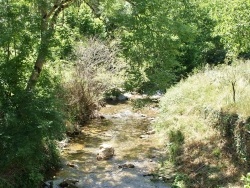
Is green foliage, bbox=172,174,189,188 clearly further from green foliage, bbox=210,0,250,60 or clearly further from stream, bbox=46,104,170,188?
green foliage, bbox=210,0,250,60

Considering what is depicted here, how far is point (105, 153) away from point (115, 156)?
517 millimetres

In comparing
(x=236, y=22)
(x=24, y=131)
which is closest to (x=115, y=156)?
(x=24, y=131)

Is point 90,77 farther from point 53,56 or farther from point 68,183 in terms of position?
point 68,183

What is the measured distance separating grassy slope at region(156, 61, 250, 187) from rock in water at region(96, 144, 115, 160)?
248cm

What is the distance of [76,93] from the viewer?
60.1ft

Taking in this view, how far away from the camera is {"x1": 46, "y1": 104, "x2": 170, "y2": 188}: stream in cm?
1204

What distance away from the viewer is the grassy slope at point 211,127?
428 inches

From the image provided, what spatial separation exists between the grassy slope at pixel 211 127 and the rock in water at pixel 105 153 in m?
2.48

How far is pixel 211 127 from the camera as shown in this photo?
1329cm

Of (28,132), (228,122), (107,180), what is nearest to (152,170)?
(107,180)

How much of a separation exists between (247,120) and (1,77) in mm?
7793

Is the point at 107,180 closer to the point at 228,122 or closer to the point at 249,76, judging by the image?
the point at 228,122

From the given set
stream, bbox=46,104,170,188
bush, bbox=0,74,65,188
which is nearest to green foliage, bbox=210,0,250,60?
stream, bbox=46,104,170,188

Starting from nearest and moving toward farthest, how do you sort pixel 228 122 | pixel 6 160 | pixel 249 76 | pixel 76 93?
1. pixel 6 160
2. pixel 228 122
3. pixel 249 76
4. pixel 76 93
